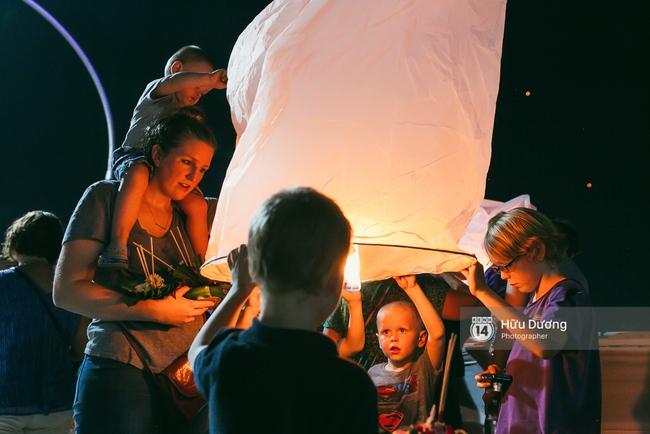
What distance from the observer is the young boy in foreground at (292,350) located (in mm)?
1008

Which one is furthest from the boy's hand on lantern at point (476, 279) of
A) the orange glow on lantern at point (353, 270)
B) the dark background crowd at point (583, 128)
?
the dark background crowd at point (583, 128)

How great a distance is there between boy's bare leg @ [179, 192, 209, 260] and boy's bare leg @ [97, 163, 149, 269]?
14 centimetres

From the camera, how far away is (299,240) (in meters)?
1.02

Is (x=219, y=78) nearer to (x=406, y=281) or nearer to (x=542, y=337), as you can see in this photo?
(x=406, y=281)

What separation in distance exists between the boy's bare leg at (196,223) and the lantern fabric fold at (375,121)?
417 millimetres

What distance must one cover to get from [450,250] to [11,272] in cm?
198

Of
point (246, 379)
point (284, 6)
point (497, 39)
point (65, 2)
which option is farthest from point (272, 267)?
point (65, 2)

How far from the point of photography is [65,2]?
4.29 meters

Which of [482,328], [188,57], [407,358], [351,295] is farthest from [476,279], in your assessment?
[188,57]

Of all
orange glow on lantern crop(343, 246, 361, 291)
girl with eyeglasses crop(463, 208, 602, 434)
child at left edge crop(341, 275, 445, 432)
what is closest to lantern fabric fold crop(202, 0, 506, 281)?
orange glow on lantern crop(343, 246, 361, 291)

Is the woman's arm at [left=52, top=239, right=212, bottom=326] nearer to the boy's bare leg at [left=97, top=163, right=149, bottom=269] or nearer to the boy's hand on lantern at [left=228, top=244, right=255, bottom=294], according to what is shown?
the boy's bare leg at [left=97, top=163, right=149, bottom=269]

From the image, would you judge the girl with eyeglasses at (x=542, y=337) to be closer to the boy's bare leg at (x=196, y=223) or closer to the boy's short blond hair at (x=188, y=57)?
the boy's bare leg at (x=196, y=223)

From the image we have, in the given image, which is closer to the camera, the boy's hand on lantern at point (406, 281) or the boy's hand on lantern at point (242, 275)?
the boy's hand on lantern at point (242, 275)

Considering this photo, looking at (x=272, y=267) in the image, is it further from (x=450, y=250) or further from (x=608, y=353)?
(x=608, y=353)
